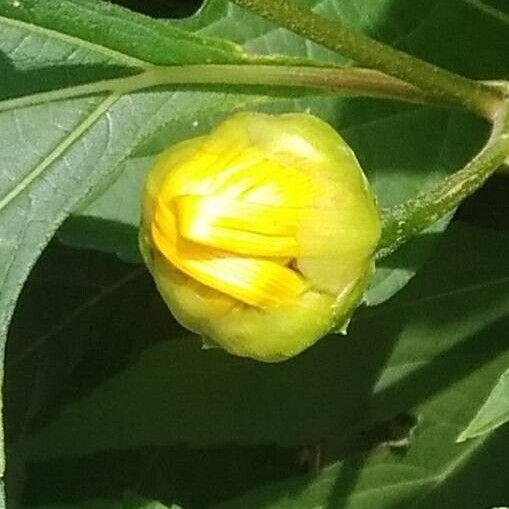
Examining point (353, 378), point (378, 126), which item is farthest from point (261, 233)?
point (353, 378)

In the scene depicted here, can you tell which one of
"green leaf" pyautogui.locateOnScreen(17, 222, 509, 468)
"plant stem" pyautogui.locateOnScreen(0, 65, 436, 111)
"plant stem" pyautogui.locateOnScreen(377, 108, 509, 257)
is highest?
"plant stem" pyautogui.locateOnScreen(0, 65, 436, 111)

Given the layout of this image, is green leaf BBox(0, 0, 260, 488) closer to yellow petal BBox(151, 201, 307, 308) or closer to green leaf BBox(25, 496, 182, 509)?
yellow petal BBox(151, 201, 307, 308)

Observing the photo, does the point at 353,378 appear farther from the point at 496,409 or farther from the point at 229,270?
the point at 229,270

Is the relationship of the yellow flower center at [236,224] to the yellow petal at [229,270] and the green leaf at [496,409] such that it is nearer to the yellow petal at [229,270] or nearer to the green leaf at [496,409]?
the yellow petal at [229,270]

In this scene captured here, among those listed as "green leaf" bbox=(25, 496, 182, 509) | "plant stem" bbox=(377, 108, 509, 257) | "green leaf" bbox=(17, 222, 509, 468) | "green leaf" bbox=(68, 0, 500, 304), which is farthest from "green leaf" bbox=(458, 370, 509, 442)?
"green leaf" bbox=(25, 496, 182, 509)

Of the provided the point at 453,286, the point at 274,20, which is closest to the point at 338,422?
the point at 453,286

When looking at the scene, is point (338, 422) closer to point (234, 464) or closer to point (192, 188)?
point (234, 464)

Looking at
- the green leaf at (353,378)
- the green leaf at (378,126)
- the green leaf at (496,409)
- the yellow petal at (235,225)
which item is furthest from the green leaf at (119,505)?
the yellow petal at (235,225)
